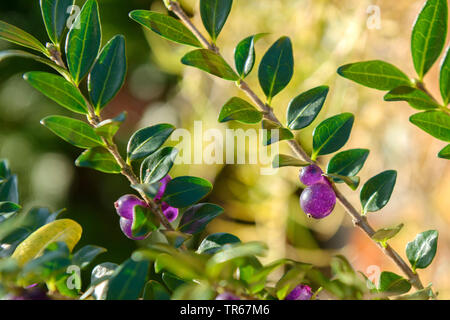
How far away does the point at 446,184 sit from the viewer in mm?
1048

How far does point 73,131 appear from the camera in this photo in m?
0.28

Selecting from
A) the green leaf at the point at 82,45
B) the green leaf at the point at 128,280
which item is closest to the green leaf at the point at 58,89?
the green leaf at the point at 82,45

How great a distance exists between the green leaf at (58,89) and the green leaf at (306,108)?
0.42ft

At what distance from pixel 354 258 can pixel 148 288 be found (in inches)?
40.5

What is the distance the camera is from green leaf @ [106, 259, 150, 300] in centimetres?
22

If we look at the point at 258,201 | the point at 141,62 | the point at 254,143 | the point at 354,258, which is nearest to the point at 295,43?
the point at 254,143

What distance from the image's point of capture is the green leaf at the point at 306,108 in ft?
1.02

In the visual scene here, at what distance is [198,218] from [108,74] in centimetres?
10

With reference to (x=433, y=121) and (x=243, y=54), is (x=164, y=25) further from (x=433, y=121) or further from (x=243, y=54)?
(x=433, y=121)

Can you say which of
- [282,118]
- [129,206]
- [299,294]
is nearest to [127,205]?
[129,206]

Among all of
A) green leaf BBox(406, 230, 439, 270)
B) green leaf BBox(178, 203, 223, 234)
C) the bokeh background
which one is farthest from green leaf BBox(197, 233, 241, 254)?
the bokeh background

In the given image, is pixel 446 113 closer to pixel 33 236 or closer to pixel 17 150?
pixel 33 236

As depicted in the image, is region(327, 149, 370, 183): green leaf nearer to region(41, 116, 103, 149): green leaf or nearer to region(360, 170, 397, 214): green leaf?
region(360, 170, 397, 214): green leaf

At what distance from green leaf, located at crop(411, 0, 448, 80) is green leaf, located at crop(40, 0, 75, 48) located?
0.66ft
